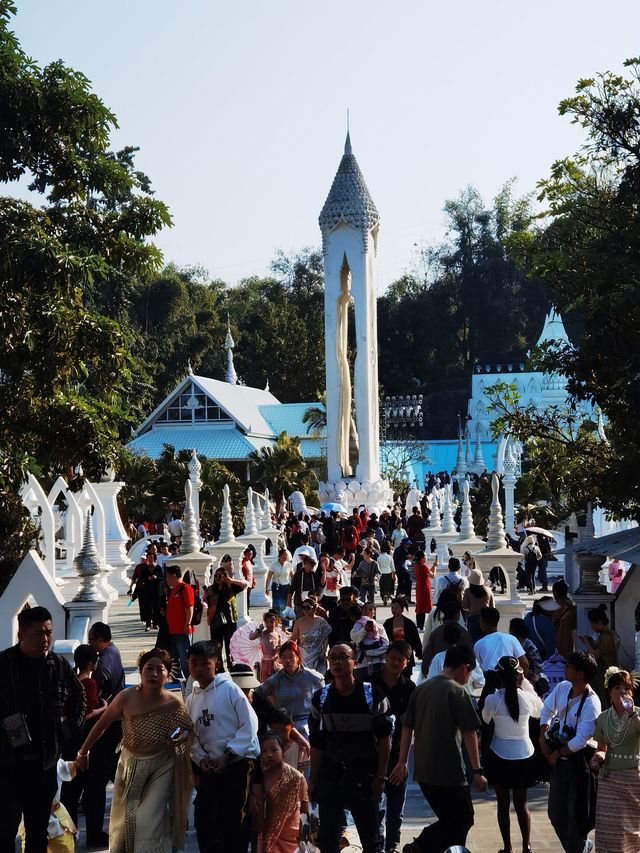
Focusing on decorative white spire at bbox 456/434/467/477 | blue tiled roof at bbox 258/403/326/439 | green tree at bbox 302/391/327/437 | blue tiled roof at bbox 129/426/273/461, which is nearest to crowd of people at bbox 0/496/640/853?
blue tiled roof at bbox 129/426/273/461

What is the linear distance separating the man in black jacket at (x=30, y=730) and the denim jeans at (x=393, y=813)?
2.16 m

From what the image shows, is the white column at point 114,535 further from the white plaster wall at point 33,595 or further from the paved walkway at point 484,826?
the paved walkway at point 484,826

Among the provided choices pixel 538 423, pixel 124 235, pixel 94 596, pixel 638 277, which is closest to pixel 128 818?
pixel 94 596

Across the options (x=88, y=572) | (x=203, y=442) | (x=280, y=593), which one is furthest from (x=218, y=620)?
(x=203, y=442)

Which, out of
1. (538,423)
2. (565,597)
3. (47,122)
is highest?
(47,122)

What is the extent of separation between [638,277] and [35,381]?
20.9 feet

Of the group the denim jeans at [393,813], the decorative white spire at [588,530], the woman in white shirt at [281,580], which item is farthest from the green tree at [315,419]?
the denim jeans at [393,813]

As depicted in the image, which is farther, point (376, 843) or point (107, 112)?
point (107, 112)

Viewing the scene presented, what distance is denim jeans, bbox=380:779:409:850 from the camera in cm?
796

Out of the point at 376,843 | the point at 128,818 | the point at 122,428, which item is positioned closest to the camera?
the point at 128,818

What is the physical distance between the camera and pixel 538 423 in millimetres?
16438

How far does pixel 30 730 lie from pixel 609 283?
897cm

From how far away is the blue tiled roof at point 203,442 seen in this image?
2269 inches

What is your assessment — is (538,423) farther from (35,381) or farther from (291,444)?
(291,444)
